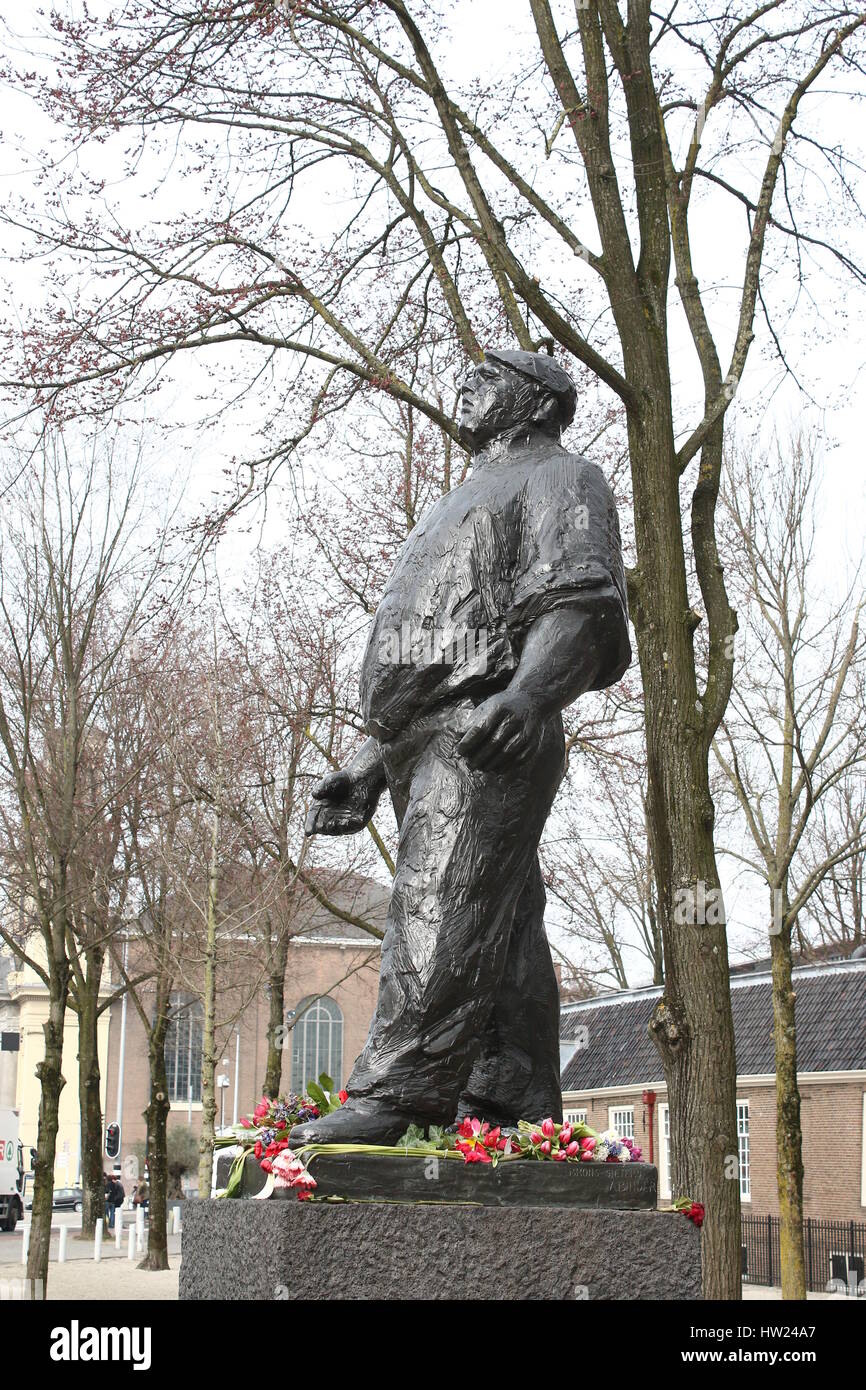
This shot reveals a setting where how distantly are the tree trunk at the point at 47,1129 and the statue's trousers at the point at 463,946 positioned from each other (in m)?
12.3

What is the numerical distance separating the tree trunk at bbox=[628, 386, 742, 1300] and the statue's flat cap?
4.91 metres

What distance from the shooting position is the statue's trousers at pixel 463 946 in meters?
3.77

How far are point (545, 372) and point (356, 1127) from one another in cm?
223

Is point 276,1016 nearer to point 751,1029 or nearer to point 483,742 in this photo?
point 751,1029

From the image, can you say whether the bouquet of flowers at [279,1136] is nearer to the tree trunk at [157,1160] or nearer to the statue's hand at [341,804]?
the statue's hand at [341,804]

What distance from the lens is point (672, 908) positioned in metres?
9.04

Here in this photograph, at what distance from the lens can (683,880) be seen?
902cm

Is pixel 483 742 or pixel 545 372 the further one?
pixel 545 372

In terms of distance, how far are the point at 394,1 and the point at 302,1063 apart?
49453 millimetres

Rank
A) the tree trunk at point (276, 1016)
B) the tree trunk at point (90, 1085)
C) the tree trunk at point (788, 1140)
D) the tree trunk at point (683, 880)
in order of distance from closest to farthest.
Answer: the tree trunk at point (683, 880)
the tree trunk at point (788, 1140)
the tree trunk at point (276, 1016)
the tree trunk at point (90, 1085)

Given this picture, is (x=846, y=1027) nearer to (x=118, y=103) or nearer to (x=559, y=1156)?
(x=118, y=103)

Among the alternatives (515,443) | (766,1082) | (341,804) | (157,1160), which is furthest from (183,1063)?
(515,443)

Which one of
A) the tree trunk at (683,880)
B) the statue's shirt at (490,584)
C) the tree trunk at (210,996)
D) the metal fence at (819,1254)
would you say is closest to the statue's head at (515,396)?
the statue's shirt at (490,584)

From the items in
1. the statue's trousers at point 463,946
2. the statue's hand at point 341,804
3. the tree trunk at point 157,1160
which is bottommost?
the tree trunk at point 157,1160
